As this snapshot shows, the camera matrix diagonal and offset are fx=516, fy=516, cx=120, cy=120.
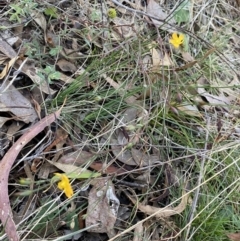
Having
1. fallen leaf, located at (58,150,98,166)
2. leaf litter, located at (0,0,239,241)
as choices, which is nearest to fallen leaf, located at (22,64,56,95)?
leaf litter, located at (0,0,239,241)

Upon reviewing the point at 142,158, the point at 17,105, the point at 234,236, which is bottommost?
the point at 234,236

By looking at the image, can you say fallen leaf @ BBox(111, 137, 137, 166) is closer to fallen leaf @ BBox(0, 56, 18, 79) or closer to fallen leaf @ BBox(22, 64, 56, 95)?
fallen leaf @ BBox(22, 64, 56, 95)

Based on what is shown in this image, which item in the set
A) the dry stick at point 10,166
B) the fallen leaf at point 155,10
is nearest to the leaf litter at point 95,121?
the dry stick at point 10,166

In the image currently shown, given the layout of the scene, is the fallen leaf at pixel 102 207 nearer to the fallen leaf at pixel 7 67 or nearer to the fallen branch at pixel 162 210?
the fallen branch at pixel 162 210

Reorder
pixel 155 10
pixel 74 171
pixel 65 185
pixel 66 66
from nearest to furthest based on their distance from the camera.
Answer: pixel 65 185
pixel 74 171
pixel 66 66
pixel 155 10

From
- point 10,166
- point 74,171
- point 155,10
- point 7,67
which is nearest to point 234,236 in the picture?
point 74,171

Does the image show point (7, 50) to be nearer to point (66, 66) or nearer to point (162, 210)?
point (66, 66)

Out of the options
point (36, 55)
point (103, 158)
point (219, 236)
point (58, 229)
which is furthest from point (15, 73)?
point (219, 236)

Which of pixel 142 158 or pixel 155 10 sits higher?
pixel 155 10
